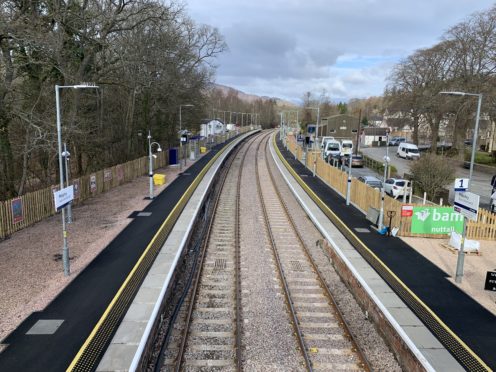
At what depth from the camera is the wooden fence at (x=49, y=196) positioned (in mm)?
18109

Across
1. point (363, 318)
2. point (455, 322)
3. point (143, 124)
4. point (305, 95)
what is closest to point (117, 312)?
point (363, 318)

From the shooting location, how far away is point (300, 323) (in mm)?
11445

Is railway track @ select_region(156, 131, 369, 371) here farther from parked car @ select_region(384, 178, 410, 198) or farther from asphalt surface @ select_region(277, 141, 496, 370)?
parked car @ select_region(384, 178, 410, 198)

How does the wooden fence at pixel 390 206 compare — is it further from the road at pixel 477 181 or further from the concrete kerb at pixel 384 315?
the road at pixel 477 181

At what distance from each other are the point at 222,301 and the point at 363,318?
425 cm

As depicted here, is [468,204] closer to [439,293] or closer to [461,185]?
[461,185]

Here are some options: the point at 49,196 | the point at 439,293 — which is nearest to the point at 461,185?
the point at 439,293

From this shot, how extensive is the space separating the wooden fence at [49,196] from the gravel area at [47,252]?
45 centimetres

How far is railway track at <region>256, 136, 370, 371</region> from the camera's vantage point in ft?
32.0

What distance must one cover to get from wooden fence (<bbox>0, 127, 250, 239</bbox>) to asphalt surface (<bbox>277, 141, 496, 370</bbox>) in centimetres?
1552

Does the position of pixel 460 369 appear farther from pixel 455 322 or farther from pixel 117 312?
pixel 117 312

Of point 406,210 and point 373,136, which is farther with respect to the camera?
point 373,136

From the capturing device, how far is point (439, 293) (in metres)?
12.6

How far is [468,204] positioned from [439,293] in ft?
9.73
